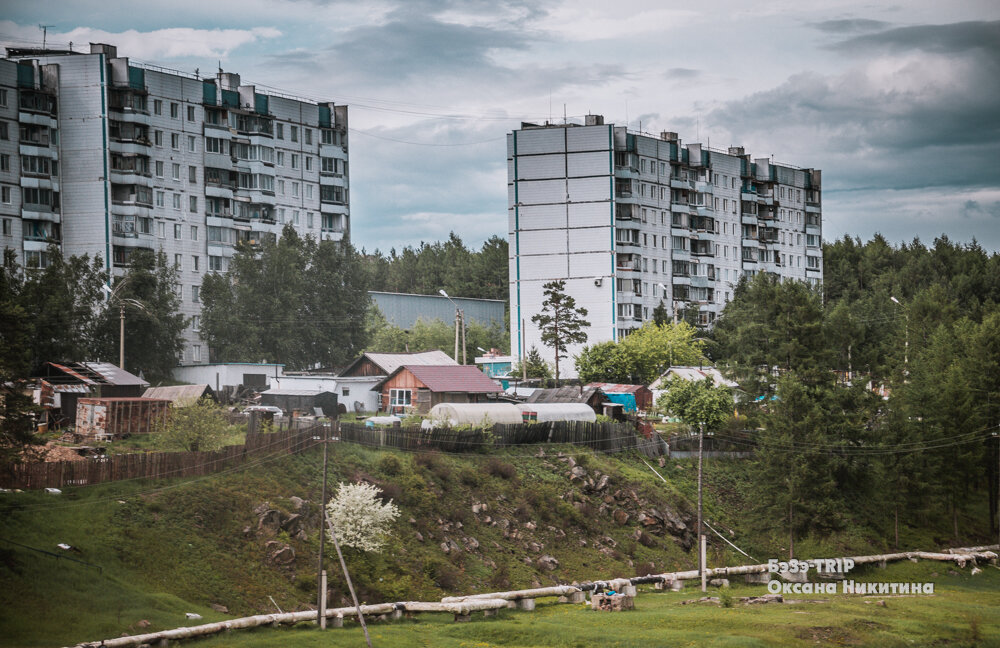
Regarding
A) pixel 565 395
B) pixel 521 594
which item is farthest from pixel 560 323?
pixel 521 594

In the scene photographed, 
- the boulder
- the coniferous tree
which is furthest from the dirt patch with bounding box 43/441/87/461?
the coniferous tree

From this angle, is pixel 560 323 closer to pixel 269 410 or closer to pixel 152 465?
pixel 269 410

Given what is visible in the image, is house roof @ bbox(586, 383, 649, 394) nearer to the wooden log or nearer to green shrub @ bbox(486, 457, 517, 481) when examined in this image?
green shrub @ bbox(486, 457, 517, 481)

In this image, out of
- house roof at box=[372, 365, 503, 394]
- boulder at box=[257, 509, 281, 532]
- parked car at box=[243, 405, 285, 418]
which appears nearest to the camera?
boulder at box=[257, 509, 281, 532]

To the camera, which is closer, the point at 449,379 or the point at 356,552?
the point at 356,552

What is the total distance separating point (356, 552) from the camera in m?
54.8

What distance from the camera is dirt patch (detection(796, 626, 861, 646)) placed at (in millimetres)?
45375

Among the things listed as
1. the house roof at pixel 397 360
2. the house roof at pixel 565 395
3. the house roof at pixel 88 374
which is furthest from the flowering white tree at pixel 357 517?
the house roof at pixel 565 395

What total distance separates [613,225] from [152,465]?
276ft

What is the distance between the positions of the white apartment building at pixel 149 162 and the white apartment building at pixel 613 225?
26279 mm

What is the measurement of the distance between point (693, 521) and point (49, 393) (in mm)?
46637

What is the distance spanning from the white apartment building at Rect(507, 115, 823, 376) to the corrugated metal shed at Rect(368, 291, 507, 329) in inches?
956

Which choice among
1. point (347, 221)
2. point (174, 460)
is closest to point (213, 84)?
point (347, 221)

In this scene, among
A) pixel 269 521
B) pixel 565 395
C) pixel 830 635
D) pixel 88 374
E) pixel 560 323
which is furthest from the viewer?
pixel 560 323
